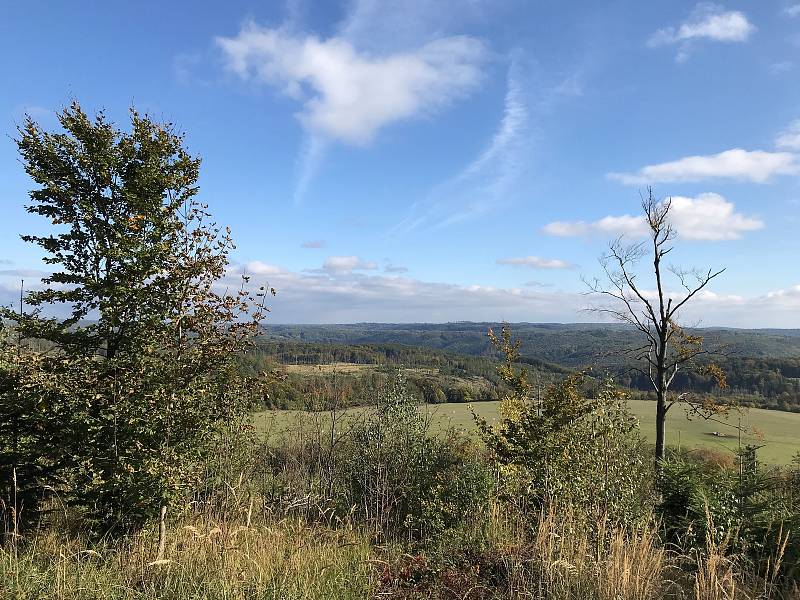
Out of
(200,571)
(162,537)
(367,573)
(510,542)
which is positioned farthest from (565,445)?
(162,537)

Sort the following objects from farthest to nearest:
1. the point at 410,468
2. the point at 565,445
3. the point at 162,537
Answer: the point at 410,468, the point at 565,445, the point at 162,537

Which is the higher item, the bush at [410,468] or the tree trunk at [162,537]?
the tree trunk at [162,537]

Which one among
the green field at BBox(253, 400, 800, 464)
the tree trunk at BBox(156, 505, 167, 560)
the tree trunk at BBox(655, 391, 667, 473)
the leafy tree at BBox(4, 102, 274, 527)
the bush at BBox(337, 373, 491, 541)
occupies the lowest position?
the green field at BBox(253, 400, 800, 464)

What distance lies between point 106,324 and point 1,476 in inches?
101

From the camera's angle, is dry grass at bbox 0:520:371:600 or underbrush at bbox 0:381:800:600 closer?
dry grass at bbox 0:520:371:600

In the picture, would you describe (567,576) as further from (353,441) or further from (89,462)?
(353,441)

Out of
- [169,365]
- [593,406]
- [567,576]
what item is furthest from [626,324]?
[169,365]

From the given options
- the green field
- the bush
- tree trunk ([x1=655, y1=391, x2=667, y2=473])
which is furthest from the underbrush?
the green field

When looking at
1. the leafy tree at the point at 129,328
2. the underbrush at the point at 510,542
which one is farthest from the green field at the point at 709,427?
the leafy tree at the point at 129,328

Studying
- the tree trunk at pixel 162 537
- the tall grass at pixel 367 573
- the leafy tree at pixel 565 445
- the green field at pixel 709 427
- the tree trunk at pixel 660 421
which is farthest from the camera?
the green field at pixel 709 427

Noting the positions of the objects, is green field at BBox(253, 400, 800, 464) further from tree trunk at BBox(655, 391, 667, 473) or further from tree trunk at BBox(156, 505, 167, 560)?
tree trunk at BBox(156, 505, 167, 560)

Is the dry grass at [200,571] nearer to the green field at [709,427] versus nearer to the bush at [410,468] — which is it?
the bush at [410,468]

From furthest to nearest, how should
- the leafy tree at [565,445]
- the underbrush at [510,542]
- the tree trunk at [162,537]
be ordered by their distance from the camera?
1. the leafy tree at [565,445]
2. the tree trunk at [162,537]
3. the underbrush at [510,542]

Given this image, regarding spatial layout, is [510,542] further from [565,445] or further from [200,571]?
[200,571]
